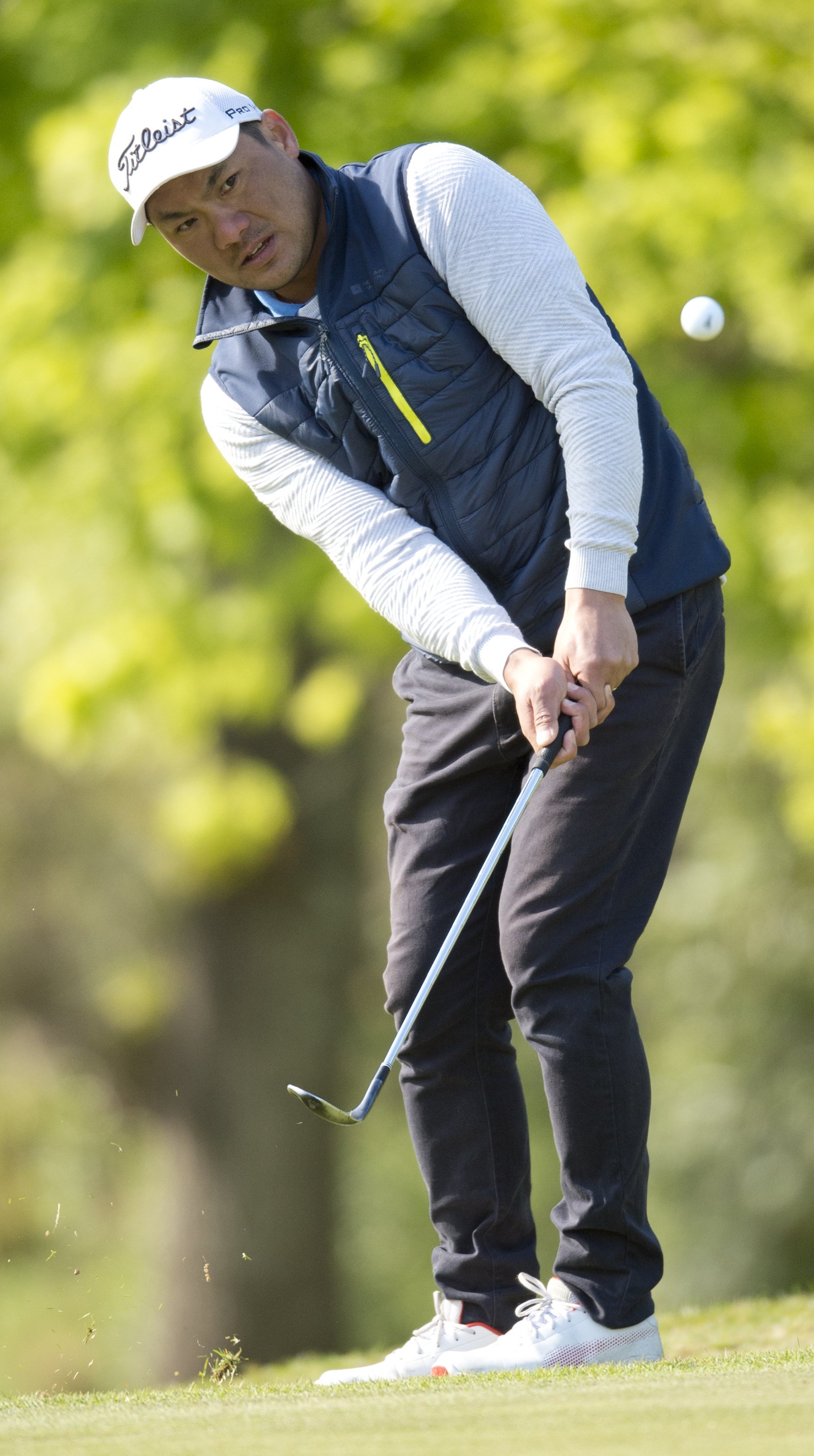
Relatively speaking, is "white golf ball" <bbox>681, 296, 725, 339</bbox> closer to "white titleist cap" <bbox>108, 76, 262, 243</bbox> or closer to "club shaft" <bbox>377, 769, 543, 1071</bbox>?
"white titleist cap" <bbox>108, 76, 262, 243</bbox>

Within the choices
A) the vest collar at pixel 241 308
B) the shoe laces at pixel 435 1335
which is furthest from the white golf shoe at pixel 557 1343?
the vest collar at pixel 241 308

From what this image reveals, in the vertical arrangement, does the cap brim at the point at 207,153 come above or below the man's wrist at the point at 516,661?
above

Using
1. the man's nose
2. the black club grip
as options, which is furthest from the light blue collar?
the black club grip

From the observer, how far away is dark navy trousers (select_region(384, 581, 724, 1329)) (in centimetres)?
252

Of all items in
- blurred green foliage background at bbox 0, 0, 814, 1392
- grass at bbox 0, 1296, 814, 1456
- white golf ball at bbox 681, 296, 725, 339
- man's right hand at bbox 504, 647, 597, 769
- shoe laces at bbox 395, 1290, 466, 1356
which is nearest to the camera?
grass at bbox 0, 1296, 814, 1456

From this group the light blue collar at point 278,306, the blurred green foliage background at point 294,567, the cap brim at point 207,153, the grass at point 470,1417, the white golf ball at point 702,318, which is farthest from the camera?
the blurred green foliage background at point 294,567

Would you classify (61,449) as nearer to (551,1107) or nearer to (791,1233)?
(551,1107)

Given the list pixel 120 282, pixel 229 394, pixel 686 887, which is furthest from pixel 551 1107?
pixel 686 887

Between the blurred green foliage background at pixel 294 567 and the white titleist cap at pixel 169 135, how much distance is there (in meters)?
1.91

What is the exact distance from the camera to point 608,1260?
8.32 feet

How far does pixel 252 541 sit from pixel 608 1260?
3867 mm

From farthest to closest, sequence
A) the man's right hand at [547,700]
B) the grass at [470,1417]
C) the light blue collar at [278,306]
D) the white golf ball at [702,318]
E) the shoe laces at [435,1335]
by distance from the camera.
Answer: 1. the white golf ball at [702,318]
2. the shoe laces at [435,1335]
3. the light blue collar at [278,306]
4. the man's right hand at [547,700]
5. the grass at [470,1417]

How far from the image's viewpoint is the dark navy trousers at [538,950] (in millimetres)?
2521

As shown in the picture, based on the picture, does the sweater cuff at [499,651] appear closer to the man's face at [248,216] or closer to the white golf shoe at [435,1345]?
the man's face at [248,216]
